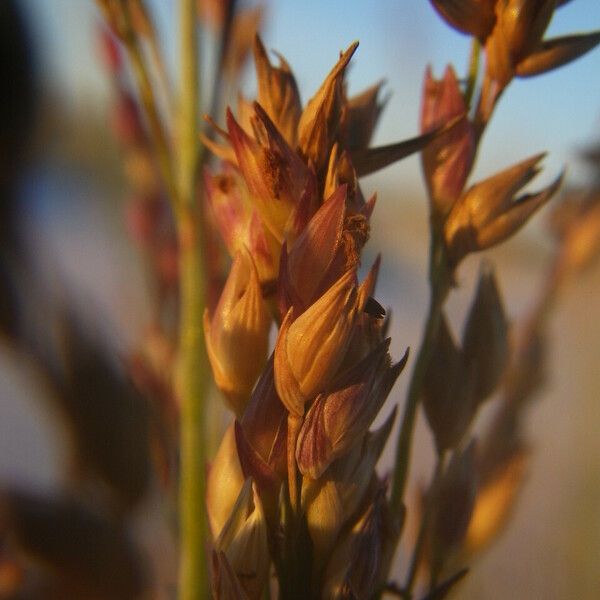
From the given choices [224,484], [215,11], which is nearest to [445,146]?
[224,484]

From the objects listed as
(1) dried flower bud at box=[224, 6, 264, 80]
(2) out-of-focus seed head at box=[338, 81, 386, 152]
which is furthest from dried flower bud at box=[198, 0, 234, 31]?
(2) out-of-focus seed head at box=[338, 81, 386, 152]

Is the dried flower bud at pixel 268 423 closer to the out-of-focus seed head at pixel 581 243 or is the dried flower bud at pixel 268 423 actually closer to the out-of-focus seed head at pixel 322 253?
the out-of-focus seed head at pixel 322 253

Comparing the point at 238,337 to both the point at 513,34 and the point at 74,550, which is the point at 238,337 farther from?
the point at 74,550

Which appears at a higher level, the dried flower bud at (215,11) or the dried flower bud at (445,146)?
the dried flower bud at (215,11)

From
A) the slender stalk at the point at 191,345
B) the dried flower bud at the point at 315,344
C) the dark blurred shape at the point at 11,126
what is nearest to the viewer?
the dried flower bud at the point at 315,344

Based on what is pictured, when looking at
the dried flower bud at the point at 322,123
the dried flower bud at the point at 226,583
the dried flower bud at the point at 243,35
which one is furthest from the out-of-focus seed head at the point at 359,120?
the dried flower bud at the point at 243,35

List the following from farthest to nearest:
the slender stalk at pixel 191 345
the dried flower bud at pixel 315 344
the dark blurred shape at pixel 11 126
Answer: the dark blurred shape at pixel 11 126 < the slender stalk at pixel 191 345 < the dried flower bud at pixel 315 344
